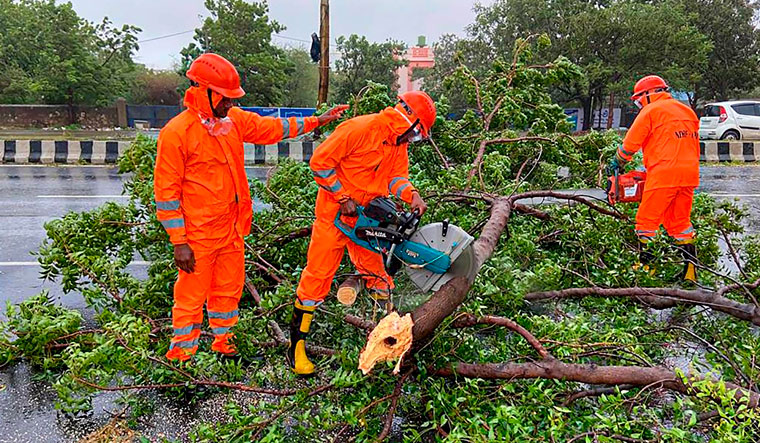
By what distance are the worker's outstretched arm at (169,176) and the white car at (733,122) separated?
16.0 m

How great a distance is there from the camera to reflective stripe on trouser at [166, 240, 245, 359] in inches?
132

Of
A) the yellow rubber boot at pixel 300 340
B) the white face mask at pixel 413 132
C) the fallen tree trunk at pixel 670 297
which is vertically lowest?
the yellow rubber boot at pixel 300 340

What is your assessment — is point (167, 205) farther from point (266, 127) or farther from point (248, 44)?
point (248, 44)

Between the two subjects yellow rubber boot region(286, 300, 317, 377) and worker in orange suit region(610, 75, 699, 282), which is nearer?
yellow rubber boot region(286, 300, 317, 377)

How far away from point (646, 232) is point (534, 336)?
2155mm

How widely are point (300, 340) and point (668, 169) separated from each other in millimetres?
3130

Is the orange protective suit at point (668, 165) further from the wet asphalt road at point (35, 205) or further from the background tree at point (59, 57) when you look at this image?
the background tree at point (59, 57)

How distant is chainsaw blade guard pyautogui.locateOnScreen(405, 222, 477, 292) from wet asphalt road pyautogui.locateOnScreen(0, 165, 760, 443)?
1901 mm

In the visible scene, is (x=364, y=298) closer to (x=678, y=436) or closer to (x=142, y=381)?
(x=142, y=381)

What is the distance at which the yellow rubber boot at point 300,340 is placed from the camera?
326 cm

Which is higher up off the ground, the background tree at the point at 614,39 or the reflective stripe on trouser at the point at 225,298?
the background tree at the point at 614,39

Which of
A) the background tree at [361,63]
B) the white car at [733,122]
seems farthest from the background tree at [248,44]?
the white car at [733,122]

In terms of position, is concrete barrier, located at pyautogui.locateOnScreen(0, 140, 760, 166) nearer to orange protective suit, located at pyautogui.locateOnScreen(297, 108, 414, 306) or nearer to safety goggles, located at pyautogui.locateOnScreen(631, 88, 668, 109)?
safety goggles, located at pyautogui.locateOnScreen(631, 88, 668, 109)

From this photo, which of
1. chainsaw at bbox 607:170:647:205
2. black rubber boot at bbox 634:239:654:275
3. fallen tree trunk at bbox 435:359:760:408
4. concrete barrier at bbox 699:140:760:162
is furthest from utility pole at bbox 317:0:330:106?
fallen tree trunk at bbox 435:359:760:408
